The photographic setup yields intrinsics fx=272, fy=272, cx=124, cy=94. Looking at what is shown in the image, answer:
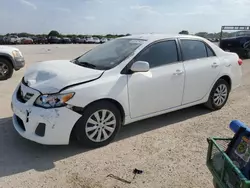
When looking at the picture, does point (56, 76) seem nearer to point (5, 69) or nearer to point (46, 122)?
point (46, 122)

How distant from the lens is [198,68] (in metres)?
4.86

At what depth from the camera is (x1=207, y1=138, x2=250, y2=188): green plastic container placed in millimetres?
1823

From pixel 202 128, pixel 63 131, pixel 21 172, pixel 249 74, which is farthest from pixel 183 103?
pixel 249 74

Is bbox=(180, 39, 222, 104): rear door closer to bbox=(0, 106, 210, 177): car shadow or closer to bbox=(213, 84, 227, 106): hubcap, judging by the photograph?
bbox=(213, 84, 227, 106): hubcap

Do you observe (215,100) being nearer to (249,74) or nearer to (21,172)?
(21,172)

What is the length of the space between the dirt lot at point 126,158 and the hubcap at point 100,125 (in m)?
0.18

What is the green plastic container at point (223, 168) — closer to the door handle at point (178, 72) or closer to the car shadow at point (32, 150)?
the car shadow at point (32, 150)

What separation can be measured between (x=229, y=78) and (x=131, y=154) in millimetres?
2927

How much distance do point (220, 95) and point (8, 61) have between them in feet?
21.1

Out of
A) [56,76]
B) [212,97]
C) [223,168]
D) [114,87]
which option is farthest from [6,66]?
[223,168]

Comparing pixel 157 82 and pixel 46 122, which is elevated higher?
pixel 157 82

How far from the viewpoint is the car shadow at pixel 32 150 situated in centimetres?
336

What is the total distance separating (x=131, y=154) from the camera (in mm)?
3662

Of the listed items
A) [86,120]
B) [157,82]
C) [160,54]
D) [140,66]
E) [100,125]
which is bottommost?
[100,125]
